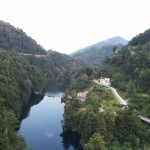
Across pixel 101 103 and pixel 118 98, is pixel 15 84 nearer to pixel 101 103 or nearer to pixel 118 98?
pixel 101 103

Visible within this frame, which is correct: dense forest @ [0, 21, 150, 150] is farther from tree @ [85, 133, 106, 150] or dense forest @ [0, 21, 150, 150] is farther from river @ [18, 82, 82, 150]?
river @ [18, 82, 82, 150]

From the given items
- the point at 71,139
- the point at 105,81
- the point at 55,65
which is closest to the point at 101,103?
the point at 71,139

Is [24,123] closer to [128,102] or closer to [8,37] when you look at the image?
[128,102]

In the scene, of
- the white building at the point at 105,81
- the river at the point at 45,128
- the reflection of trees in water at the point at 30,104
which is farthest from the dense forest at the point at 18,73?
the white building at the point at 105,81

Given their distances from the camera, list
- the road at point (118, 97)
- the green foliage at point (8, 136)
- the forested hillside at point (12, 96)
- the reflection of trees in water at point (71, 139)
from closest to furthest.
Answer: the green foliage at point (8, 136) < the forested hillside at point (12, 96) < the reflection of trees in water at point (71, 139) < the road at point (118, 97)

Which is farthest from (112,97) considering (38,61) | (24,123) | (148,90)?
(38,61)

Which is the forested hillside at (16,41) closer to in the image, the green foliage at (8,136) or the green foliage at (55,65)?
the green foliage at (55,65)

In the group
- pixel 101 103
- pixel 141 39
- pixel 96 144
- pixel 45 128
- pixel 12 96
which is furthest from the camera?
pixel 141 39

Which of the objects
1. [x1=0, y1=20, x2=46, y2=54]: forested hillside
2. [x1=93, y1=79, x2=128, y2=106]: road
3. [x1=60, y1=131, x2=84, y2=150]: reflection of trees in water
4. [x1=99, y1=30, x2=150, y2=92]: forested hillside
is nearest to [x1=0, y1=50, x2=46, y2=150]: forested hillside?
[x1=60, y1=131, x2=84, y2=150]: reflection of trees in water
